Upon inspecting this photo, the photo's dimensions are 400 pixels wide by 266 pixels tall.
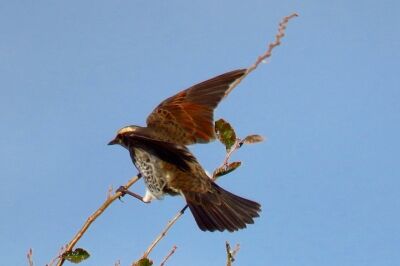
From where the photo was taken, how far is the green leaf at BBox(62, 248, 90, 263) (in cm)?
301

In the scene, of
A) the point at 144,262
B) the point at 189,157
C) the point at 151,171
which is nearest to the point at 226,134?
the point at 189,157

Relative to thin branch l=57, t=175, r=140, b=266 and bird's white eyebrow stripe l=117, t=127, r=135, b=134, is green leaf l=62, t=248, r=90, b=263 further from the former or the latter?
bird's white eyebrow stripe l=117, t=127, r=135, b=134

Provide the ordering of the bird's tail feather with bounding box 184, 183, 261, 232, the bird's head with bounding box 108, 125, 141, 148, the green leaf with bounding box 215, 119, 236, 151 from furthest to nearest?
the bird's head with bounding box 108, 125, 141, 148 → the bird's tail feather with bounding box 184, 183, 261, 232 → the green leaf with bounding box 215, 119, 236, 151

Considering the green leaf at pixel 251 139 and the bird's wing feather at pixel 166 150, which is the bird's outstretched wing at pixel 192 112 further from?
the green leaf at pixel 251 139

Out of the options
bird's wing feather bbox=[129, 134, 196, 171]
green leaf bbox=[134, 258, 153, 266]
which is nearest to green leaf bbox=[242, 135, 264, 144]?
bird's wing feather bbox=[129, 134, 196, 171]

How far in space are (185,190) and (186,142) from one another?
1.31 feet

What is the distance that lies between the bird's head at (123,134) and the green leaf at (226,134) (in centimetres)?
120

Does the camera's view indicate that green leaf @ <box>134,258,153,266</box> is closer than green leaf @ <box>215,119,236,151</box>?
Yes

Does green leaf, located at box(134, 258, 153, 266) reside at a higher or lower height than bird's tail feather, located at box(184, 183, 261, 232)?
lower

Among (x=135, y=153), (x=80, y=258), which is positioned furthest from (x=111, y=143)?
(x=80, y=258)

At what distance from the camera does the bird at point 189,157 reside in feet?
16.5

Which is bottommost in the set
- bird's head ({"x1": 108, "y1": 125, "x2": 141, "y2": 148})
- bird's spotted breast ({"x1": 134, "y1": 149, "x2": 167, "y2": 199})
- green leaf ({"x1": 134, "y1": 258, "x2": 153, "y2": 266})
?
green leaf ({"x1": 134, "y1": 258, "x2": 153, "y2": 266})

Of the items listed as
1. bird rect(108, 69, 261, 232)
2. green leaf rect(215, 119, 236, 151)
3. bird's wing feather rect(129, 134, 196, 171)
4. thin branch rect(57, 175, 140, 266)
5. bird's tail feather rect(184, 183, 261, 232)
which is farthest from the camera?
bird rect(108, 69, 261, 232)

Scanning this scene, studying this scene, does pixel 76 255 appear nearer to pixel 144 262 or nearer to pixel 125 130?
pixel 144 262
